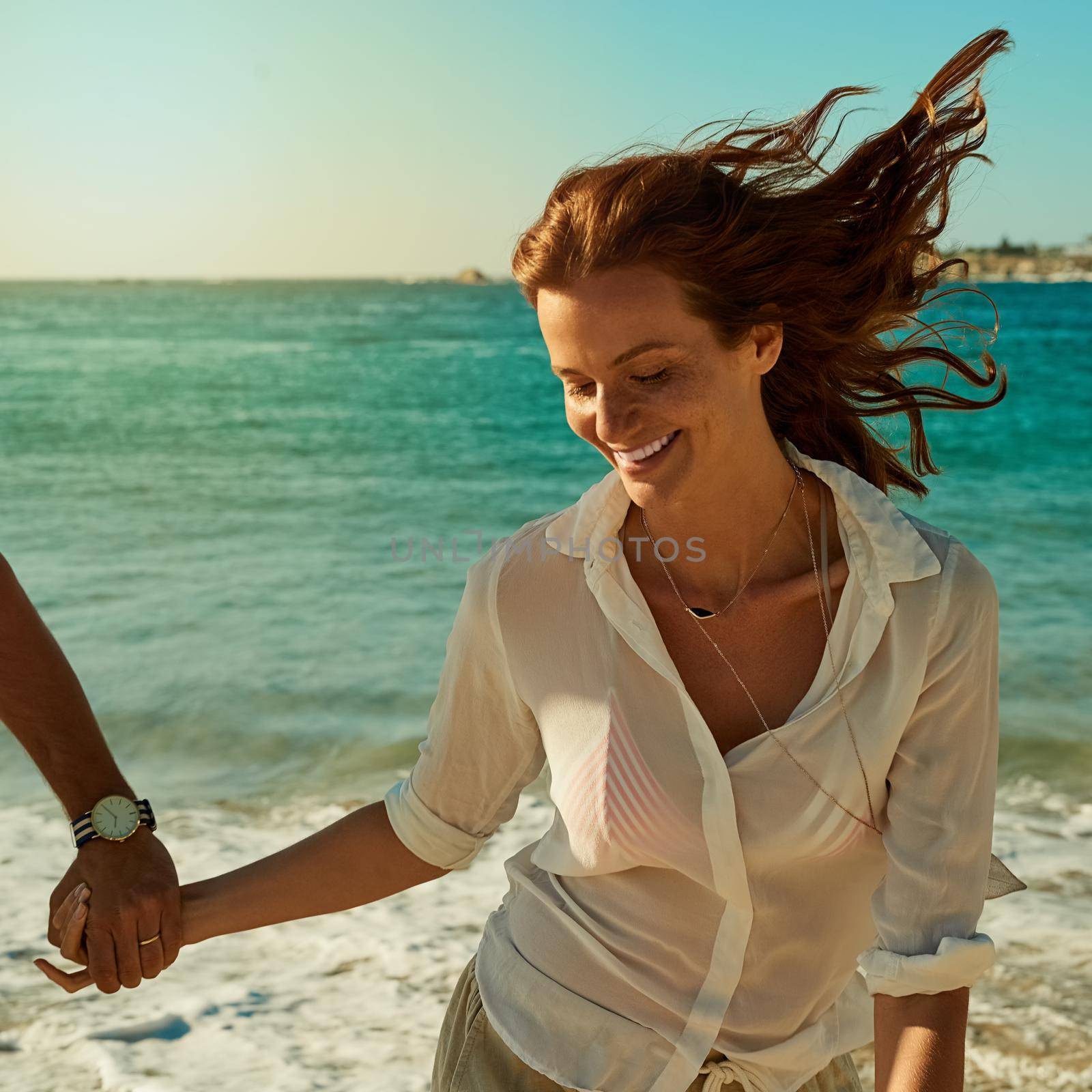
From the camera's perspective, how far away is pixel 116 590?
9109 mm

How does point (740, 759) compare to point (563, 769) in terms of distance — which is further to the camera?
point (563, 769)

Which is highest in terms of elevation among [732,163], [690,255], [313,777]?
[732,163]

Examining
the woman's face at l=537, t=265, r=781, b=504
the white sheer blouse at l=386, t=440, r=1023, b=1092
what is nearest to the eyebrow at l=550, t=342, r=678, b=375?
the woman's face at l=537, t=265, r=781, b=504

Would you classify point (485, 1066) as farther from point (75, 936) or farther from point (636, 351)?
point (636, 351)

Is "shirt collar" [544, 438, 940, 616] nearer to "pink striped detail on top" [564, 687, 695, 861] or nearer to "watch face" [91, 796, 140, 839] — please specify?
"pink striped detail on top" [564, 687, 695, 861]

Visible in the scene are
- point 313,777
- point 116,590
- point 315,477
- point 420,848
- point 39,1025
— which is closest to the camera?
point 420,848

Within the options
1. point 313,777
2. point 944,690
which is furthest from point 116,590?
point 944,690

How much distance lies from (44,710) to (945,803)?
5.44 ft

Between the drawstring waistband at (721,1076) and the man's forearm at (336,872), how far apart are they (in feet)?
1.76

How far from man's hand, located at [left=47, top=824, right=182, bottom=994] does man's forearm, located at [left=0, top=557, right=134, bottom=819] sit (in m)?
0.17

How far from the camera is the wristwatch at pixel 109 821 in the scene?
7.64 ft

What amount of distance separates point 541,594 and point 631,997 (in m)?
0.55

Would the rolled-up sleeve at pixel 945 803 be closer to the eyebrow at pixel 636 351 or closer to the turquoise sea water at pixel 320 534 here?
the eyebrow at pixel 636 351

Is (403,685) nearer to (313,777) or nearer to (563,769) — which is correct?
(313,777)
